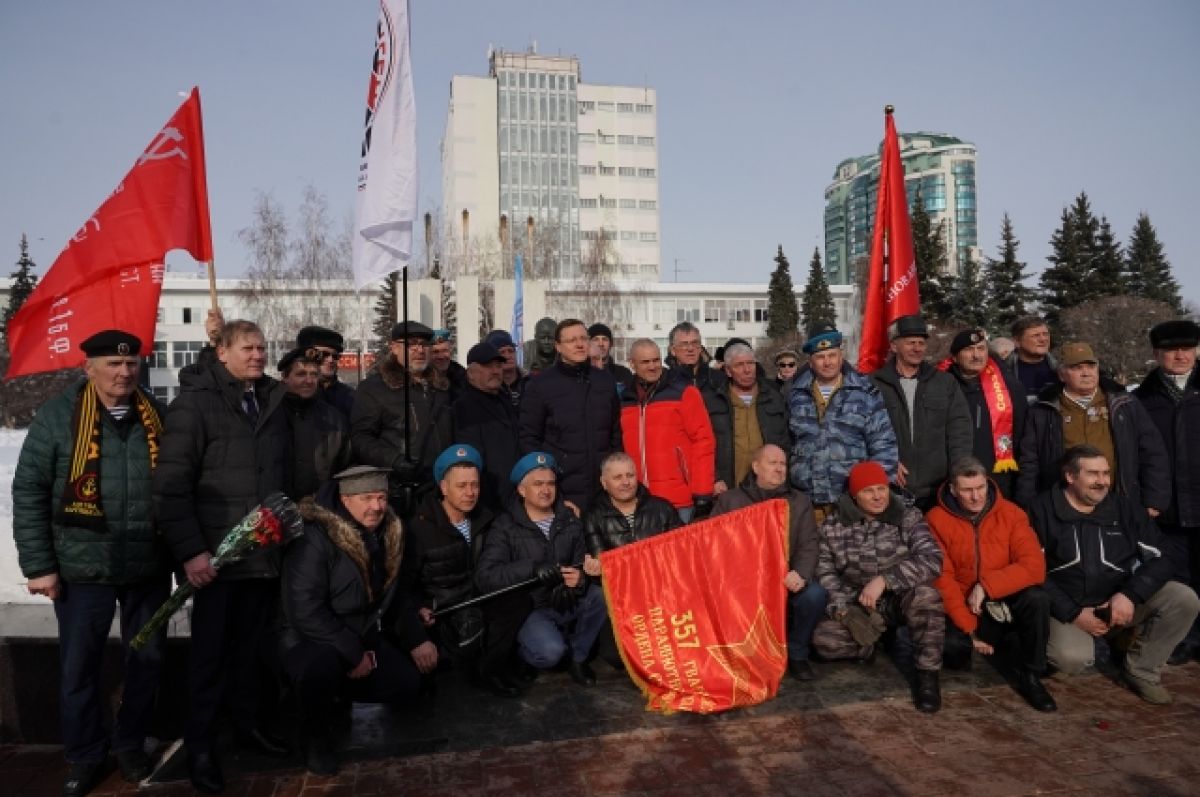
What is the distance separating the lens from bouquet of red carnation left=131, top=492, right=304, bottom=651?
393cm

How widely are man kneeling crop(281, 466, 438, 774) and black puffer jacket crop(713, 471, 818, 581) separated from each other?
2.17m

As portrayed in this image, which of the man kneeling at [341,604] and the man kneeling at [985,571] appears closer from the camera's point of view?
the man kneeling at [341,604]

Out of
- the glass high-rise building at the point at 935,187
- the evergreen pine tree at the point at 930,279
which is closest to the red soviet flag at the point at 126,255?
the evergreen pine tree at the point at 930,279

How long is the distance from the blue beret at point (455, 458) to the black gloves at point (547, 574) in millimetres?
764

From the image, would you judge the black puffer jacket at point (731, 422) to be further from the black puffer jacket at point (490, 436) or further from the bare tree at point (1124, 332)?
the bare tree at point (1124, 332)

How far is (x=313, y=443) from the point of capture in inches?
194

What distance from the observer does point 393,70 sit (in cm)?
542

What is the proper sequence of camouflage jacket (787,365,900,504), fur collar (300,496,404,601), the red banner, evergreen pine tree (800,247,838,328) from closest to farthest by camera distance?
fur collar (300,496,404,601) → the red banner → camouflage jacket (787,365,900,504) → evergreen pine tree (800,247,838,328)

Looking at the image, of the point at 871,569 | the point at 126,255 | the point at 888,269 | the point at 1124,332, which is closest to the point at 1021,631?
the point at 871,569

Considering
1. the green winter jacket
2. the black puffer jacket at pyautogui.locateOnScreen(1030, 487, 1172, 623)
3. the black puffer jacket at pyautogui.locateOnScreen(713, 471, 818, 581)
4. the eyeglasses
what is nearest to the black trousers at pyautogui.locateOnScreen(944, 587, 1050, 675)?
the black puffer jacket at pyautogui.locateOnScreen(1030, 487, 1172, 623)

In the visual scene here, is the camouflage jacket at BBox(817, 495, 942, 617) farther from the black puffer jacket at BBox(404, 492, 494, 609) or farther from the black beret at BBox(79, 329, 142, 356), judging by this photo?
the black beret at BBox(79, 329, 142, 356)

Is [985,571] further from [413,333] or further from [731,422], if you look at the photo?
[413,333]

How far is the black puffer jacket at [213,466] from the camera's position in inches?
156

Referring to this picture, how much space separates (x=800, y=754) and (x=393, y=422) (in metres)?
3.32
